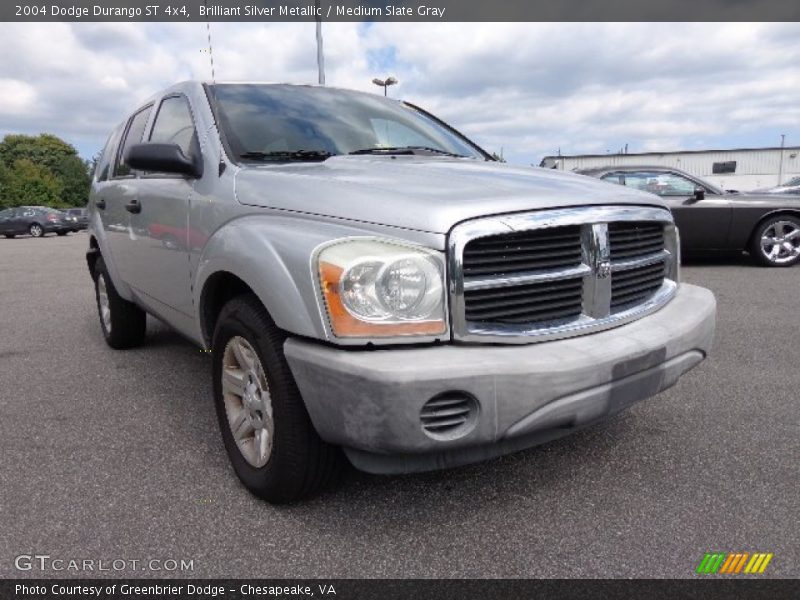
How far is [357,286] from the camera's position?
74.9 inches

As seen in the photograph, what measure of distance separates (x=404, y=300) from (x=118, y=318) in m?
3.55

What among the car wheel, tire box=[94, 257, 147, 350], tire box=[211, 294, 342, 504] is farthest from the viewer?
the car wheel

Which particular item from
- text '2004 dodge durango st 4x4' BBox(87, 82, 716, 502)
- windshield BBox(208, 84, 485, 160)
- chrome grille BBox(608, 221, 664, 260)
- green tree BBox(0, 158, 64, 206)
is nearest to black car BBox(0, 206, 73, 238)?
windshield BBox(208, 84, 485, 160)

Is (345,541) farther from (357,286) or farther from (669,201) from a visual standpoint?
(669,201)

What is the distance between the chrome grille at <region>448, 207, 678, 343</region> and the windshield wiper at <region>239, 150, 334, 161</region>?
3.84 ft

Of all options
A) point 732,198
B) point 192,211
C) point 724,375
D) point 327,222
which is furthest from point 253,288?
point 732,198

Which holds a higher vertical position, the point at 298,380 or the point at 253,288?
the point at 253,288

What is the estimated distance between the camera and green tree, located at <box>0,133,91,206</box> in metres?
75.7

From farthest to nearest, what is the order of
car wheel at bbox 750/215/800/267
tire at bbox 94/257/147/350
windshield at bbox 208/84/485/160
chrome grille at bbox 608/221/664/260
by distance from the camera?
car wheel at bbox 750/215/800/267
tire at bbox 94/257/147/350
windshield at bbox 208/84/485/160
chrome grille at bbox 608/221/664/260

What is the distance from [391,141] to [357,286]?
1.58 metres

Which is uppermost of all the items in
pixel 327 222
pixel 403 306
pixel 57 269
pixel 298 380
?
pixel 327 222

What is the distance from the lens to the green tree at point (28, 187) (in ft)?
198

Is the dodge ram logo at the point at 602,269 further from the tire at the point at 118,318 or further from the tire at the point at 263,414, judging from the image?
the tire at the point at 118,318
